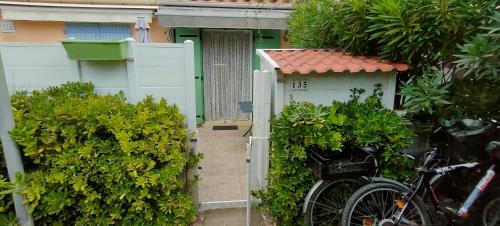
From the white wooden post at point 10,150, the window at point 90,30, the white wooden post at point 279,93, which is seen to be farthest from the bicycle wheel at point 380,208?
the window at point 90,30

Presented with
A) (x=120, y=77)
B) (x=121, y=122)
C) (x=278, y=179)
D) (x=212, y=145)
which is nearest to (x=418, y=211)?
(x=278, y=179)

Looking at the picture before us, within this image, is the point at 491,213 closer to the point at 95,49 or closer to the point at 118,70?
the point at 118,70

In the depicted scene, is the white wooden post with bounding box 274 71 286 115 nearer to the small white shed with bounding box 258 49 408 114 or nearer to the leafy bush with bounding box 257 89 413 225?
the small white shed with bounding box 258 49 408 114

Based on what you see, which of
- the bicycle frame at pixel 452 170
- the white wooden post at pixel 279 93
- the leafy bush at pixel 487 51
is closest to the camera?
the leafy bush at pixel 487 51

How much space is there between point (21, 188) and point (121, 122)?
102cm

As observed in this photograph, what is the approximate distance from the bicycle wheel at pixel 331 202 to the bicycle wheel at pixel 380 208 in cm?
24

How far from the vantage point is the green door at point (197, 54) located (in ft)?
23.5

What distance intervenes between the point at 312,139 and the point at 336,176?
40 cm

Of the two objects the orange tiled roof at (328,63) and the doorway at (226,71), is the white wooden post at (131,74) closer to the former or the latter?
the orange tiled roof at (328,63)

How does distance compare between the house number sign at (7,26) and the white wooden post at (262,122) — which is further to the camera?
the house number sign at (7,26)

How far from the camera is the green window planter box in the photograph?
3156 mm

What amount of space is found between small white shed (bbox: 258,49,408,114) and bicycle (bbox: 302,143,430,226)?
0.65m

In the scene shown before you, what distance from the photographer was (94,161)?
9.10 feet

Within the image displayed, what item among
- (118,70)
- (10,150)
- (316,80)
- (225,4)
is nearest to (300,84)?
(316,80)
